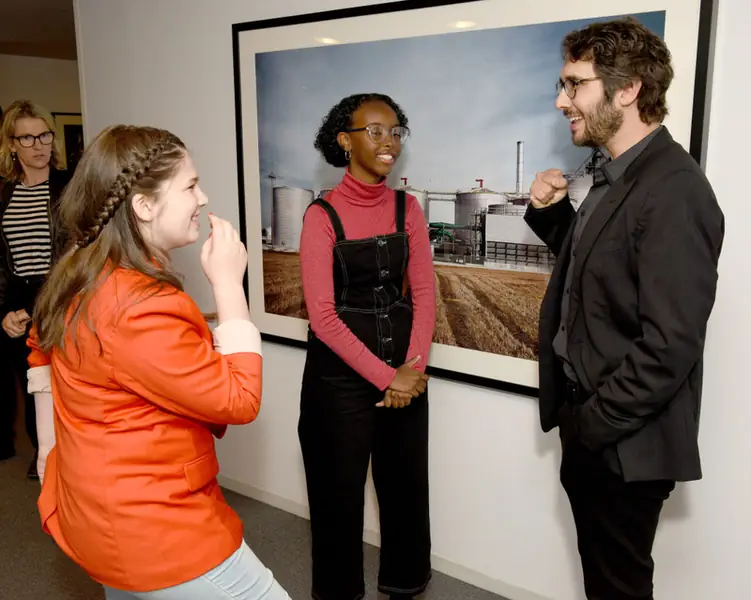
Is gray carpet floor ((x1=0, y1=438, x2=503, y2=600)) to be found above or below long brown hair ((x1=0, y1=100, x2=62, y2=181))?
below

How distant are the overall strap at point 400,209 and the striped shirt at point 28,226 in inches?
67.1

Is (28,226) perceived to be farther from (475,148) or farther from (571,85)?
(571,85)

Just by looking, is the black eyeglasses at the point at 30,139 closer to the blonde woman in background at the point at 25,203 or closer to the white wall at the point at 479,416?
the blonde woman in background at the point at 25,203

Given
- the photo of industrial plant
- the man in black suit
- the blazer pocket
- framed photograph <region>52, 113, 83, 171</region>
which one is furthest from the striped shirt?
framed photograph <region>52, 113, 83, 171</region>

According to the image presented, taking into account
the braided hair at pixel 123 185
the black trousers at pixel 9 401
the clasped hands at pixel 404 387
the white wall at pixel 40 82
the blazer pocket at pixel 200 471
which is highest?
the white wall at pixel 40 82

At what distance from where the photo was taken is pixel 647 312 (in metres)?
1.38

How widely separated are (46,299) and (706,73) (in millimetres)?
1613

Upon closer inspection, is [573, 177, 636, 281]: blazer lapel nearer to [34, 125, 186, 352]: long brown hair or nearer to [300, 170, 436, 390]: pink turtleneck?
[300, 170, 436, 390]: pink turtleneck

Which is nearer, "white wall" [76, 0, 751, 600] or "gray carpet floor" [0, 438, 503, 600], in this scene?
"white wall" [76, 0, 751, 600]

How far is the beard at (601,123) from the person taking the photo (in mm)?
Result: 1499

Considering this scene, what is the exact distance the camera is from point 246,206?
2785mm

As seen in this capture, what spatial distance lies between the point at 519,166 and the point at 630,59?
59 centimetres

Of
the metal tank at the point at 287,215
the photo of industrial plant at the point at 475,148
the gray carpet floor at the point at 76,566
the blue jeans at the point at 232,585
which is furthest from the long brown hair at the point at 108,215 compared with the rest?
the gray carpet floor at the point at 76,566

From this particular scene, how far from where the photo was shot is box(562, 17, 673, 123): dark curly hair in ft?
4.80
